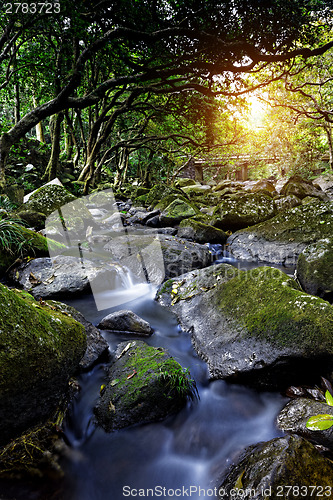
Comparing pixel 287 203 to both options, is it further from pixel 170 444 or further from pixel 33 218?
pixel 170 444

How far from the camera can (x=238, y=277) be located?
3611 mm

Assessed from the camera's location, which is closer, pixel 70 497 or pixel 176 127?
pixel 70 497

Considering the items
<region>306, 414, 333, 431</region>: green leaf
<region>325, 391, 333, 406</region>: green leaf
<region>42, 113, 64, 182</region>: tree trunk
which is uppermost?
<region>42, 113, 64, 182</region>: tree trunk

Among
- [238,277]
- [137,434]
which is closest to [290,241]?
[238,277]

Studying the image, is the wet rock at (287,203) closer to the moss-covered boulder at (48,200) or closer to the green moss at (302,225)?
the green moss at (302,225)

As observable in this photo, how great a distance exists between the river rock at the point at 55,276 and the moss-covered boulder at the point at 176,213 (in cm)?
547

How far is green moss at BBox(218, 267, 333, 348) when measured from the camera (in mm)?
2449

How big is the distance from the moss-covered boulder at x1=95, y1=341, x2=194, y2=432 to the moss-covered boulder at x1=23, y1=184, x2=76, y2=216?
23.9 ft

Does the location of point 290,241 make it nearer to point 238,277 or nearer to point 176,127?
point 238,277

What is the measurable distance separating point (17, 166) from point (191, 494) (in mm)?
15717

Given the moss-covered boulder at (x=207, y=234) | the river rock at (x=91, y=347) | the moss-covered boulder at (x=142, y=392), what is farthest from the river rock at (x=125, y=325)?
the moss-covered boulder at (x=207, y=234)

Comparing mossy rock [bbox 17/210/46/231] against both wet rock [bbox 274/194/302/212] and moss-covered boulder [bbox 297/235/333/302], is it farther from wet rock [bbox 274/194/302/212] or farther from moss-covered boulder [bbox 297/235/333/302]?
wet rock [bbox 274/194/302/212]

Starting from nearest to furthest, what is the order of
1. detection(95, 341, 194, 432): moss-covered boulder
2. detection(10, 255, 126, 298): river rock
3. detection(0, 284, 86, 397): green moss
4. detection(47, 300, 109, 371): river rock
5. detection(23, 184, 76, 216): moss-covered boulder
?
detection(0, 284, 86, 397): green moss
detection(95, 341, 194, 432): moss-covered boulder
detection(47, 300, 109, 371): river rock
detection(10, 255, 126, 298): river rock
detection(23, 184, 76, 216): moss-covered boulder

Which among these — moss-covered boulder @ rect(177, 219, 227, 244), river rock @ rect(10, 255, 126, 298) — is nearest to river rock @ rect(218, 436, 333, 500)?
river rock @ rect(10, 255, 126, 298)
